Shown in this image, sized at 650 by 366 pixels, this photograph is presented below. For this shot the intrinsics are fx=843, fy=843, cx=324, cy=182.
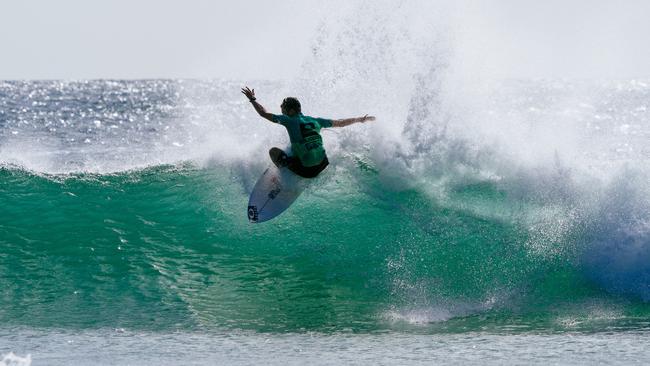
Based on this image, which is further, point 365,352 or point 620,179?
point 620,179

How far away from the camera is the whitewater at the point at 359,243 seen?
875 cm

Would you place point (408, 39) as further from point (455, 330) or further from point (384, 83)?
point (455, 330)

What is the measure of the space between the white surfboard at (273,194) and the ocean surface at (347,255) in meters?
0.79

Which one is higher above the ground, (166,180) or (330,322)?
(166,180)

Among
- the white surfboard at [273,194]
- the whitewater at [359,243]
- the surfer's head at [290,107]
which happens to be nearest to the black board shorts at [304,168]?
the white surfboard at [273,194]

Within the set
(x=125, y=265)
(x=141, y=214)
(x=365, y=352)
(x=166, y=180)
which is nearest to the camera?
(x=365, y=352)

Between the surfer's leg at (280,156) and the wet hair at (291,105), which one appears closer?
the wet hair at (291,105)

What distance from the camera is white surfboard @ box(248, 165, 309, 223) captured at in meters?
10.7

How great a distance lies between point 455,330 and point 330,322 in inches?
56.5

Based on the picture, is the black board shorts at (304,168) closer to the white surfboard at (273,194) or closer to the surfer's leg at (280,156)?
the surfer's leg at (280,156)

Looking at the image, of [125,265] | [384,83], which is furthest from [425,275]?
[384,83]

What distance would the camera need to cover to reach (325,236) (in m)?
11.5

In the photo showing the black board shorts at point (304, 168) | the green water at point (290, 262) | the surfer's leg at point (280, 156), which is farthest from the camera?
the surfer's leg at point (280, 156)

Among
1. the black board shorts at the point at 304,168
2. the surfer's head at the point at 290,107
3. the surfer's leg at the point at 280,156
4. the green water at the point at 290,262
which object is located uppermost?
the surfer's head at the point at 290,107
